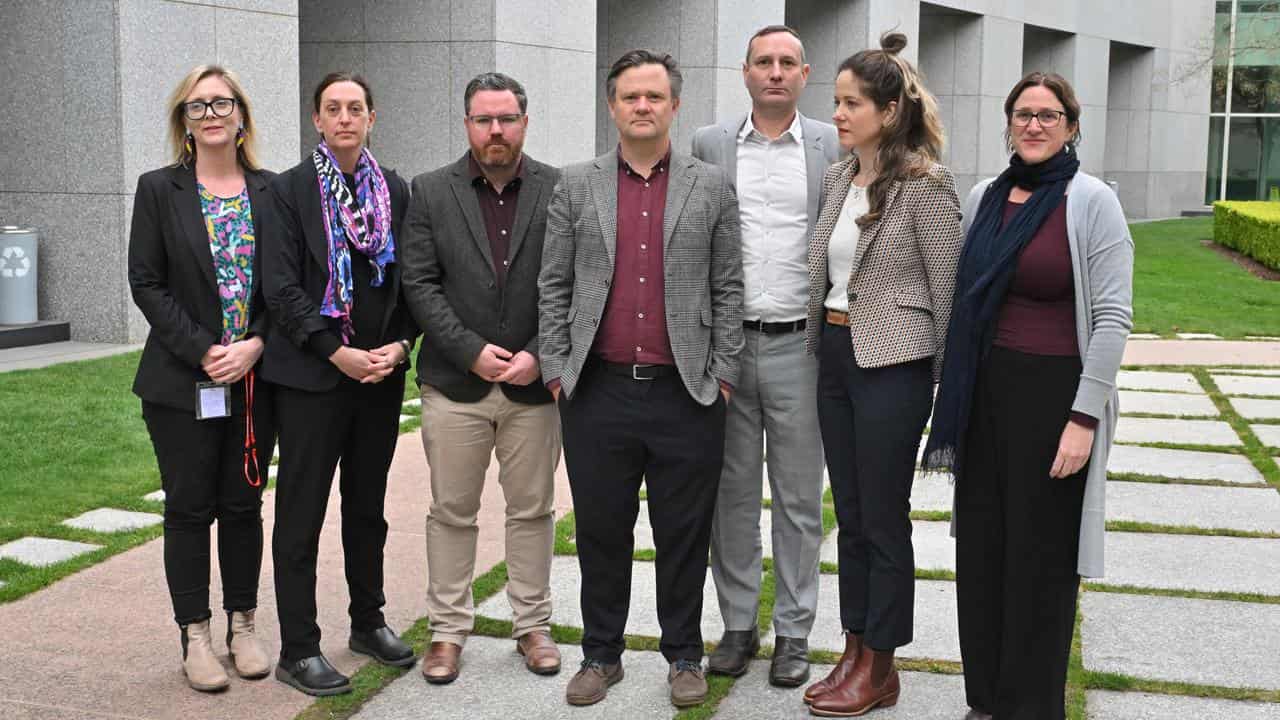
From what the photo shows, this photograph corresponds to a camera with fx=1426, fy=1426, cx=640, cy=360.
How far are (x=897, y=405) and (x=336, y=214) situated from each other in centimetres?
200

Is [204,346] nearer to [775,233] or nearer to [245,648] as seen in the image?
[245,648]

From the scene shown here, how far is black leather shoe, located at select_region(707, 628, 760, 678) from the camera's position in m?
5.07

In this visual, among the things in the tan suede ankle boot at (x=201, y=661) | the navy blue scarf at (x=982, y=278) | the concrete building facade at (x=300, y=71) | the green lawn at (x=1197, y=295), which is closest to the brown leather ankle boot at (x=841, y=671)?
the navy blue scarf at (x=982, y=278)

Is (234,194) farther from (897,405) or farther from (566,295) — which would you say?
(897,405)

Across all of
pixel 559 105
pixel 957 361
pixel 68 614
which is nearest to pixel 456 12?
pixel 559 105

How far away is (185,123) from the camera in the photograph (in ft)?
16.1

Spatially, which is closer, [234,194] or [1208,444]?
[234,194]

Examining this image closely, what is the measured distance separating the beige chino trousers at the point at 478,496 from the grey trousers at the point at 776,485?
656 mm

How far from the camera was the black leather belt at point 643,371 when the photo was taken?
4.82 m

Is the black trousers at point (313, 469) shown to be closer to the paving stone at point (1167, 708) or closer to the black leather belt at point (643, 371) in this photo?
the black leather belt at point (643, 371)

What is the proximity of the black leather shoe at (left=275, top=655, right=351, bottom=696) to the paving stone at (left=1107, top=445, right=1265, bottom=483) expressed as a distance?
5.15 m

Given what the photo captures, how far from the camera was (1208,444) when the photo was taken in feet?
30.9

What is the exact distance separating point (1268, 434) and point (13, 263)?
10.1 metres

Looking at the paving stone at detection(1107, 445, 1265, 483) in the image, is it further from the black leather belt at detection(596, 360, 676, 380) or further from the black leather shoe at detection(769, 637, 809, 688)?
the black leather belt at detection(596, 360, 676, 380)
